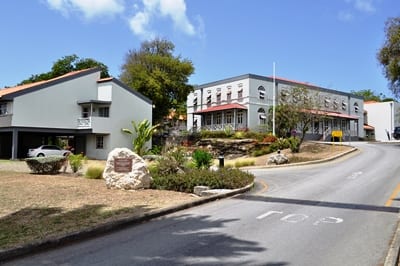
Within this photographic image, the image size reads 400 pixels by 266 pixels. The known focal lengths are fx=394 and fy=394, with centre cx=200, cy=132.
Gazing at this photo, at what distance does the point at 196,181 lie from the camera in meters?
12.9

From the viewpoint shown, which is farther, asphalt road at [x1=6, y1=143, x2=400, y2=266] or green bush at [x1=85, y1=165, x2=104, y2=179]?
green bush at [x1=85, y1=165, x2=104, y2=179]

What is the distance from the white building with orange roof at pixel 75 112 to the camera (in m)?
32.1

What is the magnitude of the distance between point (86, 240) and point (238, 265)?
2.92 metres

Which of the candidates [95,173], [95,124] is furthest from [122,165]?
[95,124]

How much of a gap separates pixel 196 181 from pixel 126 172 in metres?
2.29

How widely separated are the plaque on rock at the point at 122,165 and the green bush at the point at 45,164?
5094 millimetres

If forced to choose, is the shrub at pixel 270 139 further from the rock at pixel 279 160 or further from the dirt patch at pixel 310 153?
the rock at pixel 279 160

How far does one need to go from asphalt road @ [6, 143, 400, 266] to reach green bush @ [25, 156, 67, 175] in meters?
8.84

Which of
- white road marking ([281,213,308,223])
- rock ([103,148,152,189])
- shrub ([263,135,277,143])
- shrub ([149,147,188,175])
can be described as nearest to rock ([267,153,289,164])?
shrub ([263,135,277,143])

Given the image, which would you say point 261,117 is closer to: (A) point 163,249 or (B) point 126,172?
(B) point 126,172

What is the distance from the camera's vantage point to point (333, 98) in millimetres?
53406

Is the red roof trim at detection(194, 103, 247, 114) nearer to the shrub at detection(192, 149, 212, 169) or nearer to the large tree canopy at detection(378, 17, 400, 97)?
the large tree canopy at detection(378, 17, 400, 97)

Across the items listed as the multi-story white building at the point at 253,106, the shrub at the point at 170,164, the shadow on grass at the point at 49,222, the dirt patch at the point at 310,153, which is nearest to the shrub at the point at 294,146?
the dirt patch at the point at 310,153

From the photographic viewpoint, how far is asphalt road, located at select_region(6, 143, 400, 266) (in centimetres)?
585
